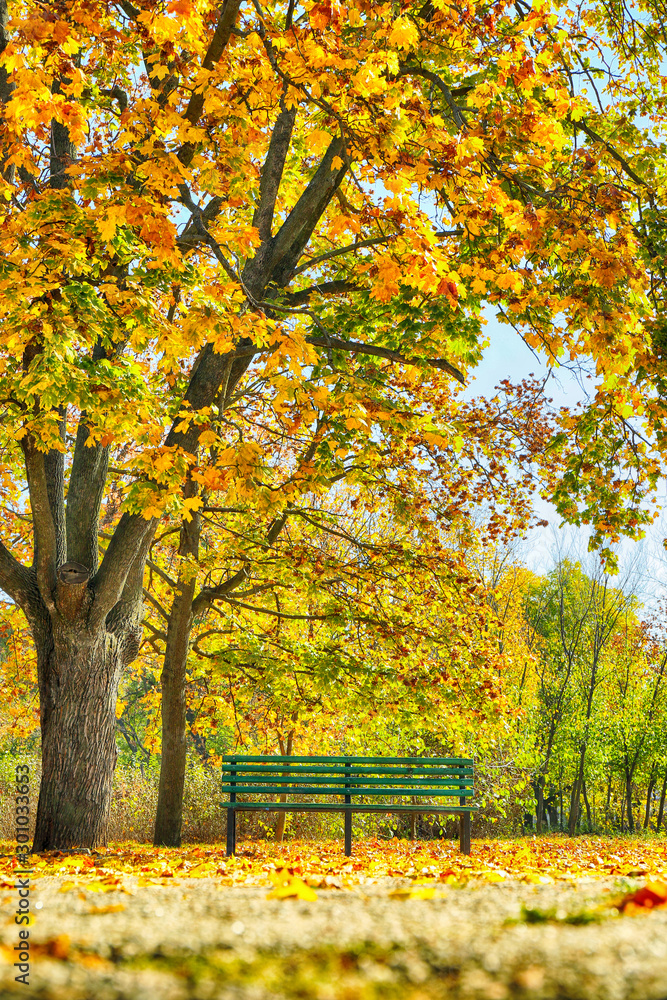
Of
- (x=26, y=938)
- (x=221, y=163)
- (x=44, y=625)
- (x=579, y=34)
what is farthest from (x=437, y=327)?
(x=26, y=938)

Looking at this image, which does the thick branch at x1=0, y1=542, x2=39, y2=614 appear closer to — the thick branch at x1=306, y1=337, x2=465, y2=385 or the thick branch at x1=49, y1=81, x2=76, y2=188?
the thick branch at x1=306, y1=337, x2=465, y2=385

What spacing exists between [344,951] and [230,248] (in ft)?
19.7

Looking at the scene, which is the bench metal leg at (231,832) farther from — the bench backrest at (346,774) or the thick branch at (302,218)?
the thick branch at (302,218)

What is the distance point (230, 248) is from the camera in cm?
671

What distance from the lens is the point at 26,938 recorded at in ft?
6.92

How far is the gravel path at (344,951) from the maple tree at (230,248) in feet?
11.6

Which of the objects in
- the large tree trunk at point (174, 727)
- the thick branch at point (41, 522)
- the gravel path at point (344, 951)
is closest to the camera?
the gravel path at point (344, 951)

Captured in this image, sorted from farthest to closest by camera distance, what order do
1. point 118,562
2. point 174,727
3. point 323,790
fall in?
point 174,727 < point 323,790 < point 118,562

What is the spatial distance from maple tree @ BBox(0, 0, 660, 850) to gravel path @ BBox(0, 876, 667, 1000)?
352 cm

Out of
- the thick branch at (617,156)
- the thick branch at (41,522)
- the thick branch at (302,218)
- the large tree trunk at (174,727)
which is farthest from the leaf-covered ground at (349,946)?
the large tree trunk at (174,727)

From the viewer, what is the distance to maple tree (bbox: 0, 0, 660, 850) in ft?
17.5

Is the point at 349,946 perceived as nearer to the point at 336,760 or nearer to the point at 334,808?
the point at 334,808

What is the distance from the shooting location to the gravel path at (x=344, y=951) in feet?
5.66

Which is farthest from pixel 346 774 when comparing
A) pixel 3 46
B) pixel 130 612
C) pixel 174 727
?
pixel 3 46
